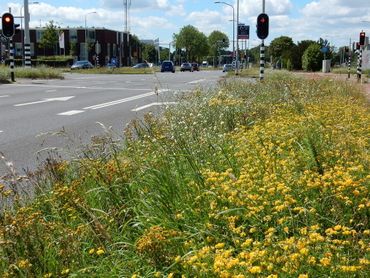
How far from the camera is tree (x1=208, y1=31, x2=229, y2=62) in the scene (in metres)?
153

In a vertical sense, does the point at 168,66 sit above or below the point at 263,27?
below

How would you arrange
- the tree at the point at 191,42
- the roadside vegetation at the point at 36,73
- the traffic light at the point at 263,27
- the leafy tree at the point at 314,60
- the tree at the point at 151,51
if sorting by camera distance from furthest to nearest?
1. the tree at the point at 191,42
2. the tree at the point at 151,51
3. the leafy tree at the point at 314,60
4. the roadside vegetation at the point at 36,73
5. the traffic light at the point at 263,27

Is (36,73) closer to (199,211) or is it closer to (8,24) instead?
(8,24)

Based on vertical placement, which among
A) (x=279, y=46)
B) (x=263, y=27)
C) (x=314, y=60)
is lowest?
(x=314, y=60)

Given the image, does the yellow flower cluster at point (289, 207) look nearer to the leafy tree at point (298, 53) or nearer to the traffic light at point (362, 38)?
the traffic light at point (362, 38)

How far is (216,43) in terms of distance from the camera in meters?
156

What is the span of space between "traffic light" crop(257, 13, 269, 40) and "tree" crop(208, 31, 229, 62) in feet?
408

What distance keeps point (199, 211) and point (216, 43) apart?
154779mm

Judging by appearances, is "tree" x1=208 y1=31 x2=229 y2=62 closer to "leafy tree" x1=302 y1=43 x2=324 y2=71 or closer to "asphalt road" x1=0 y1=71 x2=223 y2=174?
"leafy tree" x1=302 y1=43 x2=324 y2=71

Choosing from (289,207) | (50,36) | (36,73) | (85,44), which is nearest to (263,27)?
(36,73)

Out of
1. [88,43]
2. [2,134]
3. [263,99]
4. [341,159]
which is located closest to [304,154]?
[341,159]

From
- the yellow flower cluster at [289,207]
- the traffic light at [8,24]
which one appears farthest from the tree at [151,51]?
the yellow flower cluster at [289,207]

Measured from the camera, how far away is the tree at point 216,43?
153 m

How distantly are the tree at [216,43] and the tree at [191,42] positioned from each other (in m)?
5.51
